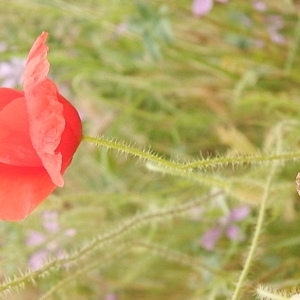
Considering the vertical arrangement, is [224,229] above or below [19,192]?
below

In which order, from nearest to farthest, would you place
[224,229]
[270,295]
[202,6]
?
[270,295]
[202,6]
[224,229]

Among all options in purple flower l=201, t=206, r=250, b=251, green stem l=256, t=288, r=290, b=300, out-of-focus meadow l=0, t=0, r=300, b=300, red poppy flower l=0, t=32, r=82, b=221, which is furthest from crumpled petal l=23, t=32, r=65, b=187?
purple flower l=201, t=206, r=250, b=251

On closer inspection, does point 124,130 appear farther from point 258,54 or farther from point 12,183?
point 12,183

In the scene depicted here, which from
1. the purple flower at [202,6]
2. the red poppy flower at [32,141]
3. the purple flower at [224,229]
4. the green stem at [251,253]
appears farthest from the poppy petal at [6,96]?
the purple flower at [224,229]

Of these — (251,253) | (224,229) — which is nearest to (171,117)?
(224,229)

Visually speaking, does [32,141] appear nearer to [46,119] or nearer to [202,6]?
[46,119]

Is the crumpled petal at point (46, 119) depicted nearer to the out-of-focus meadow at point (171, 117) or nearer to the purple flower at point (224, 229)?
the out-of-focus meadow at point (171, 117)
